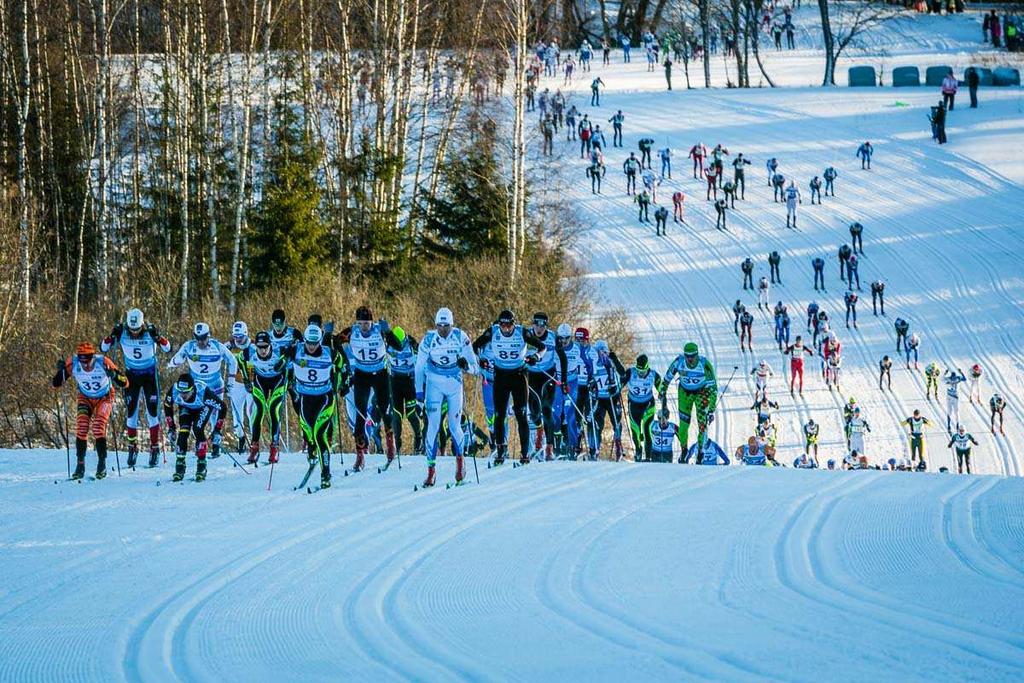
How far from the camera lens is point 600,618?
30.2 feet

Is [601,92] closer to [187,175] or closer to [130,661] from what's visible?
[187,175]

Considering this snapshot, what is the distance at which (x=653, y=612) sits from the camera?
366 inches

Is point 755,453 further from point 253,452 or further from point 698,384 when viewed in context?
point 253,452

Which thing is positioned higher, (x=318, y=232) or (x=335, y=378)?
(x=318, y=232)

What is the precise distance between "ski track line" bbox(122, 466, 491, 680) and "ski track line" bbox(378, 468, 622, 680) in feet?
3.95

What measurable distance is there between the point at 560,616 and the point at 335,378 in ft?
21.8

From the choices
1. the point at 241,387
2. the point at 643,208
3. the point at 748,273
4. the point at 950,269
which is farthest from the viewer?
the point at 643,208

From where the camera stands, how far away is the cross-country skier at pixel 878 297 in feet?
133

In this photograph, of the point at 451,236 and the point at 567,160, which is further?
the point at 567,160

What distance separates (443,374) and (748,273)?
29900 millimetres

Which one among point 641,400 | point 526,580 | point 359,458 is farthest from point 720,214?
point 526,580

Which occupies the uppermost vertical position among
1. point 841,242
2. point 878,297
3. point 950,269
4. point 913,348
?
point 841,242

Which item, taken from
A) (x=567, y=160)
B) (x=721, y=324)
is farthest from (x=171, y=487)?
(x=567, y=160)

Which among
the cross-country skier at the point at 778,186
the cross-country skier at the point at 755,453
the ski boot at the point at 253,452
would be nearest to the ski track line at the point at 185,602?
the ski boot at the point at 253,452
